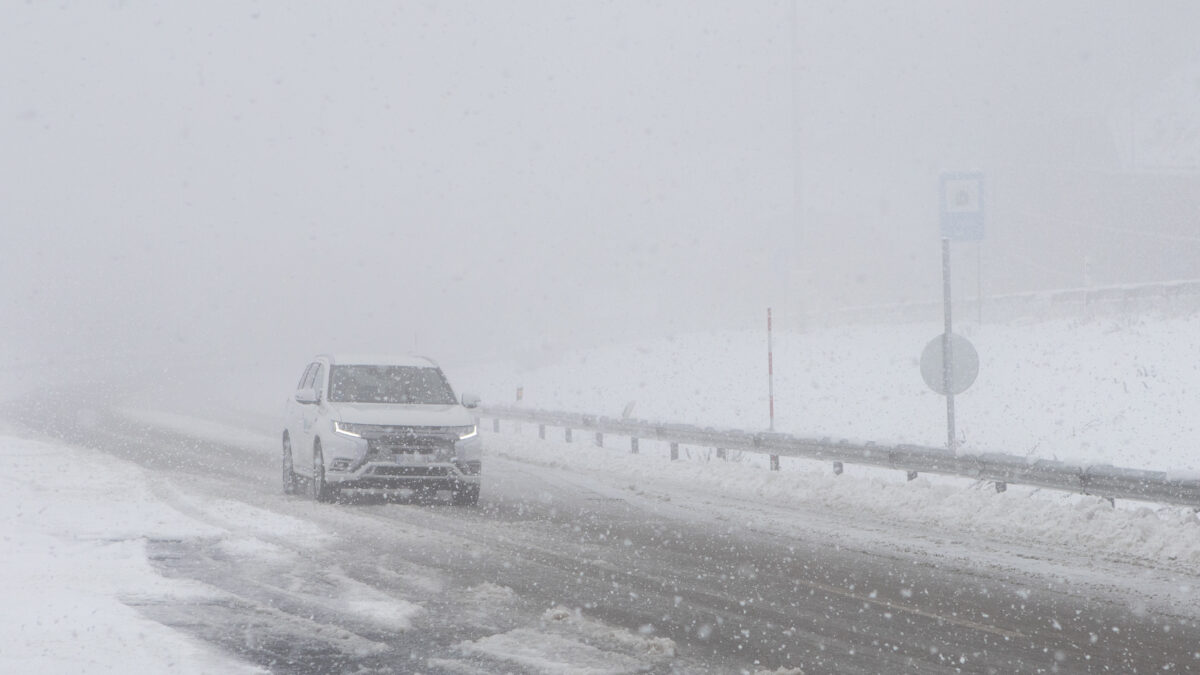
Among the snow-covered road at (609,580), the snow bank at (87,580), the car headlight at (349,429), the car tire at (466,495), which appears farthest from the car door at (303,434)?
the car tire at (466,495)

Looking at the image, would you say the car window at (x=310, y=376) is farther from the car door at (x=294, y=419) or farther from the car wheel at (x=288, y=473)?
the car wheel at (x=288, y=473)

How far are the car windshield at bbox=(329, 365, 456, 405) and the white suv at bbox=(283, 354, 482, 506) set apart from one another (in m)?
0.01

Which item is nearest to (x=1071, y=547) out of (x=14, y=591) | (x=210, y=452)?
(x=14, y=591)

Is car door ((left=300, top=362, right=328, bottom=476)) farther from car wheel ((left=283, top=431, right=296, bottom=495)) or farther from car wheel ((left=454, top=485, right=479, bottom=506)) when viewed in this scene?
car wheel ((left=454, top=485, right=479, bottom=506))

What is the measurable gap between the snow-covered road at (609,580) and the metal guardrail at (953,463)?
0.32 metres

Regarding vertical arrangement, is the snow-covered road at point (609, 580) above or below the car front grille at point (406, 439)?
below

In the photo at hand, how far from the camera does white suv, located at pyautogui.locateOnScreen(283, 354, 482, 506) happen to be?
14594mm

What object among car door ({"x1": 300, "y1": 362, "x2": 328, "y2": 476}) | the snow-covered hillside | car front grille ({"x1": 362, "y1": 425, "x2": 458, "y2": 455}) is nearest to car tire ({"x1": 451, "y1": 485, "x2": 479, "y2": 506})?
car front grille ({"x1": 362, "y1": 425, "x2": 458, "y2": 455})

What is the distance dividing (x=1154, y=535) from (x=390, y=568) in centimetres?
665

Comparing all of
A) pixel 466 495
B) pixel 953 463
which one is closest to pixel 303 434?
pixel 466 495

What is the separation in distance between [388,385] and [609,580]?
7.38 meters

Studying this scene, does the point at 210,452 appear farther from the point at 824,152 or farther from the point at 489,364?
the point at 824,152

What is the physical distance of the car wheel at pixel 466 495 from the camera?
14.8 metres

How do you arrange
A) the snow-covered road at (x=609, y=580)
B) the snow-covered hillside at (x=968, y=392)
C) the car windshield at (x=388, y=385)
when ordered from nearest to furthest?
1. the snow-covered road at (x=609, y=580)
2. the car windshield at (x=388, y=385)
3. the snow-covered hillside at (x=968, y=392)
